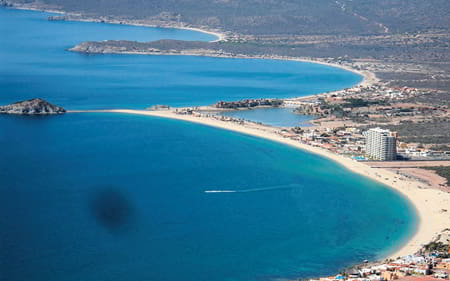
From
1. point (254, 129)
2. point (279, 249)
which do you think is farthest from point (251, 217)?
point (254, 129)

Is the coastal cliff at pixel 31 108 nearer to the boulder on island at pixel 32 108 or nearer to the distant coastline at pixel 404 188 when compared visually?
the boulder on island at pixel 32 108

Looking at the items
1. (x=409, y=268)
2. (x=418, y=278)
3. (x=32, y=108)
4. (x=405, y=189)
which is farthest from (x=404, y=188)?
(x=32, y=108)

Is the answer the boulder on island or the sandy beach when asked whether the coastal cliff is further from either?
the sandy beach

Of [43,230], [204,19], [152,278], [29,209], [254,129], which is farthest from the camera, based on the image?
[204,19]

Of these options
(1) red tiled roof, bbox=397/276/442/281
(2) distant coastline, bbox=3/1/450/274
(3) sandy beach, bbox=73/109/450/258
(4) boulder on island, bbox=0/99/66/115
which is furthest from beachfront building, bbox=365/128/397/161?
(4) boulder on island, bbox=0/99/66/115

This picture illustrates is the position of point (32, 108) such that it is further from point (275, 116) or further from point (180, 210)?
point (180, 210)

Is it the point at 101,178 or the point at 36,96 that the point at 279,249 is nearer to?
the point at 101,178

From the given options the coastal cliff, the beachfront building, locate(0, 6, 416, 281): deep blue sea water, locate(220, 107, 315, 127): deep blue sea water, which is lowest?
locate(0, 6, 416, 281): deep blue sea water
